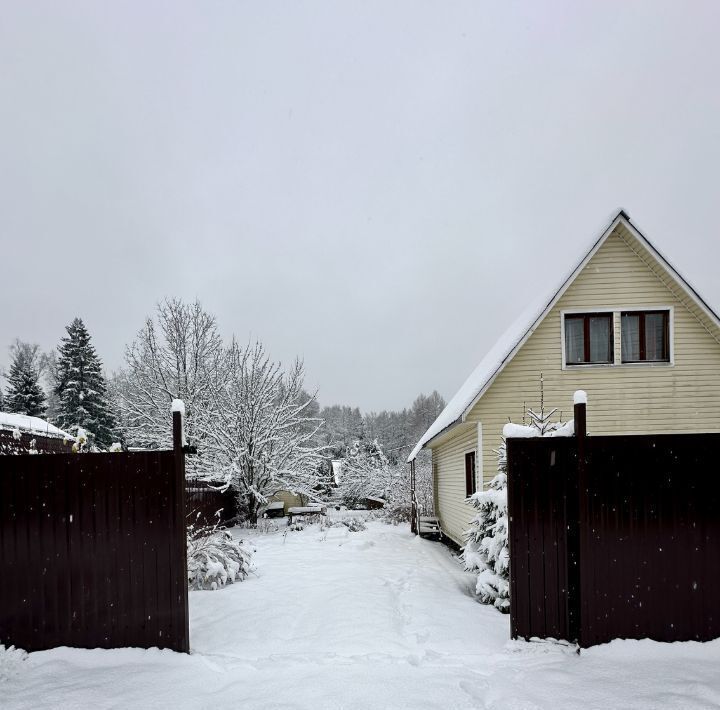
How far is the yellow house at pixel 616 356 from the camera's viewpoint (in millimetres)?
10492

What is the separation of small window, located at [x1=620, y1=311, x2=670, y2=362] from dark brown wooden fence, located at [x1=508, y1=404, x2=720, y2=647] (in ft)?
20.6

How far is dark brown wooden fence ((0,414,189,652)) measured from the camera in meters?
4.86

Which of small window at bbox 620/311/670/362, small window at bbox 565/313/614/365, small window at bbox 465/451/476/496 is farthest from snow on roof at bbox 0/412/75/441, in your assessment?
small window at bbox 620/311/670/362

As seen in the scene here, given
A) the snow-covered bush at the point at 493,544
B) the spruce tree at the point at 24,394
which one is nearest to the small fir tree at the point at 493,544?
the snow-covered bush at the point at 493,544

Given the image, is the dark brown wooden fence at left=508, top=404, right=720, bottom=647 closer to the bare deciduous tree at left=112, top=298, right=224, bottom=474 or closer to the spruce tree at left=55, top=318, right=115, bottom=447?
the bare deciduous tree at left=112, top=298, right=224, bottom=474

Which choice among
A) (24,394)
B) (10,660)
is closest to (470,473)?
(10,660)

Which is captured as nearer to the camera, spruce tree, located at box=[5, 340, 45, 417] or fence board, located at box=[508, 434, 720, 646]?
fence board, located at box=[508, 434, 720, 646]

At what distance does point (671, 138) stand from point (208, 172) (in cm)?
6267

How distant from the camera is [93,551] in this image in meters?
4.92

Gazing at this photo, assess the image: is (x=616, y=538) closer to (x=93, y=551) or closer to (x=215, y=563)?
(x=93, y=551)

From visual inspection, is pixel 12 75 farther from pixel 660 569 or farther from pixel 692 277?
pixel 660 569

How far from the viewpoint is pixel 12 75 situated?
64.9ft

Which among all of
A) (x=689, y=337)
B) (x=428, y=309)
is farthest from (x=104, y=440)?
(x=428, y=309)

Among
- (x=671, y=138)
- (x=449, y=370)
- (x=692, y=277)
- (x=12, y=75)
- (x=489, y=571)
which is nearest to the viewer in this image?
(x=489, y=571)
